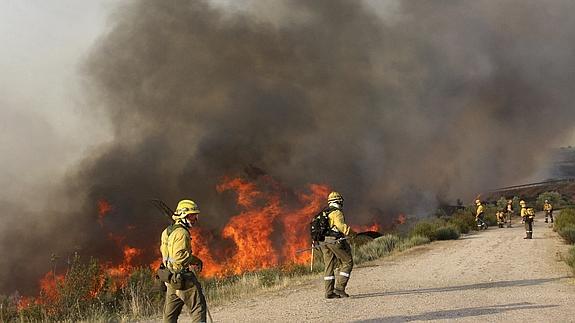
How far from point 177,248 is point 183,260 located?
159 millimetres

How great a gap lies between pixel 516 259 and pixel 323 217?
9.16 meters

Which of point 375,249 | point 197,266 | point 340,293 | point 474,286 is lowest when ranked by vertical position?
point 474,286

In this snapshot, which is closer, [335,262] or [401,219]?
[335,262]

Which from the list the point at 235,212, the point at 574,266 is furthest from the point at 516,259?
the point at 235,212

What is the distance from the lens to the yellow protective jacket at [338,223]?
866 centimetres

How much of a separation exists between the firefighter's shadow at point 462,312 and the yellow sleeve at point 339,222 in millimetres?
1942

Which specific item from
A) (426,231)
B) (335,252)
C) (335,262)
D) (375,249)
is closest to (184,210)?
(335,252)

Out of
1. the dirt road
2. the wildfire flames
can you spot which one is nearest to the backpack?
the dirt road

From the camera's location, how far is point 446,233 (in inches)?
938

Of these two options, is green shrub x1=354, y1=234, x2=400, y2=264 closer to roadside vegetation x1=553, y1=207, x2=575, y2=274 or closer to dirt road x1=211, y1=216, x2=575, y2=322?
dirt road x1=211, y1=216, x2=575, y2=322

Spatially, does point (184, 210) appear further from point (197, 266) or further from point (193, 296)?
point (193, 296)

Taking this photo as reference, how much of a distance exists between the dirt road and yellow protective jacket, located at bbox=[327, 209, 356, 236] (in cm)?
137

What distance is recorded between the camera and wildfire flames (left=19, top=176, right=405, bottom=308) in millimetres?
23469

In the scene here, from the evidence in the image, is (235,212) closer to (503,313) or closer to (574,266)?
(574,266)
